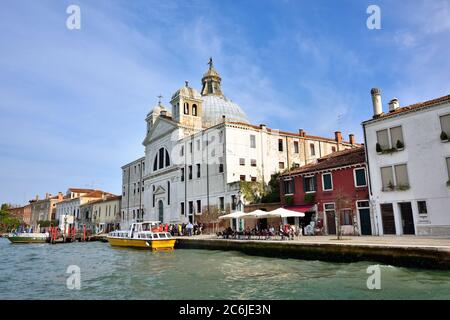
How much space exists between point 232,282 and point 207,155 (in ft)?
78.0

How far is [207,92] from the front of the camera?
55188 millimetres

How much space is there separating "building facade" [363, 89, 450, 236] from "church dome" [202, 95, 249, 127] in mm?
26154

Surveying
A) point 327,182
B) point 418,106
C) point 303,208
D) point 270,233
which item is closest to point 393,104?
point 418,106

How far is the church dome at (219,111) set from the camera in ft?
152

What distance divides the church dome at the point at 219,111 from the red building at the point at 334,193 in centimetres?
2052

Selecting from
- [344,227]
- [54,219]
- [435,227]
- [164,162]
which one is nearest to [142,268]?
[344,227]

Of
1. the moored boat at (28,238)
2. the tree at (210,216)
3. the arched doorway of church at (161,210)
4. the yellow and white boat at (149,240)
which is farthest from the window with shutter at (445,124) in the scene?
the moored boat at (28,238)

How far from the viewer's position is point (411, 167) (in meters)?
19.9

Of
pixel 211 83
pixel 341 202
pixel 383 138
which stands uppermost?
pixel 211 83

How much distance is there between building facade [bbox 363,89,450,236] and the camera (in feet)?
61.5

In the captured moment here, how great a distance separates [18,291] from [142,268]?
5411 mm

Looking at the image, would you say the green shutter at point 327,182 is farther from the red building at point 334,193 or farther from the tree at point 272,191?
the tree at point 272,191

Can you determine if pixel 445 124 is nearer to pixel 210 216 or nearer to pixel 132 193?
pixel 210 216
